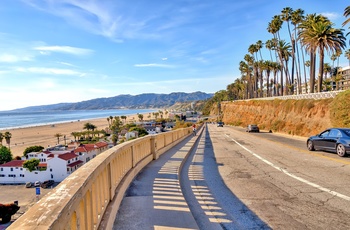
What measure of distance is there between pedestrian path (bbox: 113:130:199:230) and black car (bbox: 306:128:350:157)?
29.3ft

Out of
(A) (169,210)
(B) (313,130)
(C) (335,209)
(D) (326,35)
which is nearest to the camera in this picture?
(A) (169,210)

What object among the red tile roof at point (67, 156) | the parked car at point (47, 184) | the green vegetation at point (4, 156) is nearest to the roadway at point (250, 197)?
the parked car at point (47, 184)

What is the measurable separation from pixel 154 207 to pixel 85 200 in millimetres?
2304

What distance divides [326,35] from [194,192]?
36639mm

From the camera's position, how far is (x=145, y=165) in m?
9.59

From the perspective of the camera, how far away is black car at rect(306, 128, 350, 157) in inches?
473

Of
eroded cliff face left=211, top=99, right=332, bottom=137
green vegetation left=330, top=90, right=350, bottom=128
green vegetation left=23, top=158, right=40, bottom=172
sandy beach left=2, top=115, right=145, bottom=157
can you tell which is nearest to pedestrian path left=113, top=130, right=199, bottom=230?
green vegetation left=330, top=90, right=350, bottom=128

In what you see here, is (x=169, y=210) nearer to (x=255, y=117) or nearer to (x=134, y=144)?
(x=134, y=144)

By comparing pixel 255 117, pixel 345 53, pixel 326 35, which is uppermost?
pixel 345 53

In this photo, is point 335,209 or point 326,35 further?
point 326,35

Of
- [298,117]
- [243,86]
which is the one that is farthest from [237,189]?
[243,86]

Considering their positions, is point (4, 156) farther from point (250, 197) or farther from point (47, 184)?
point (250, 197)

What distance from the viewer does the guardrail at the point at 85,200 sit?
72.4 inches

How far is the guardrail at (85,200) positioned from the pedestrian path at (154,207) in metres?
0.20
